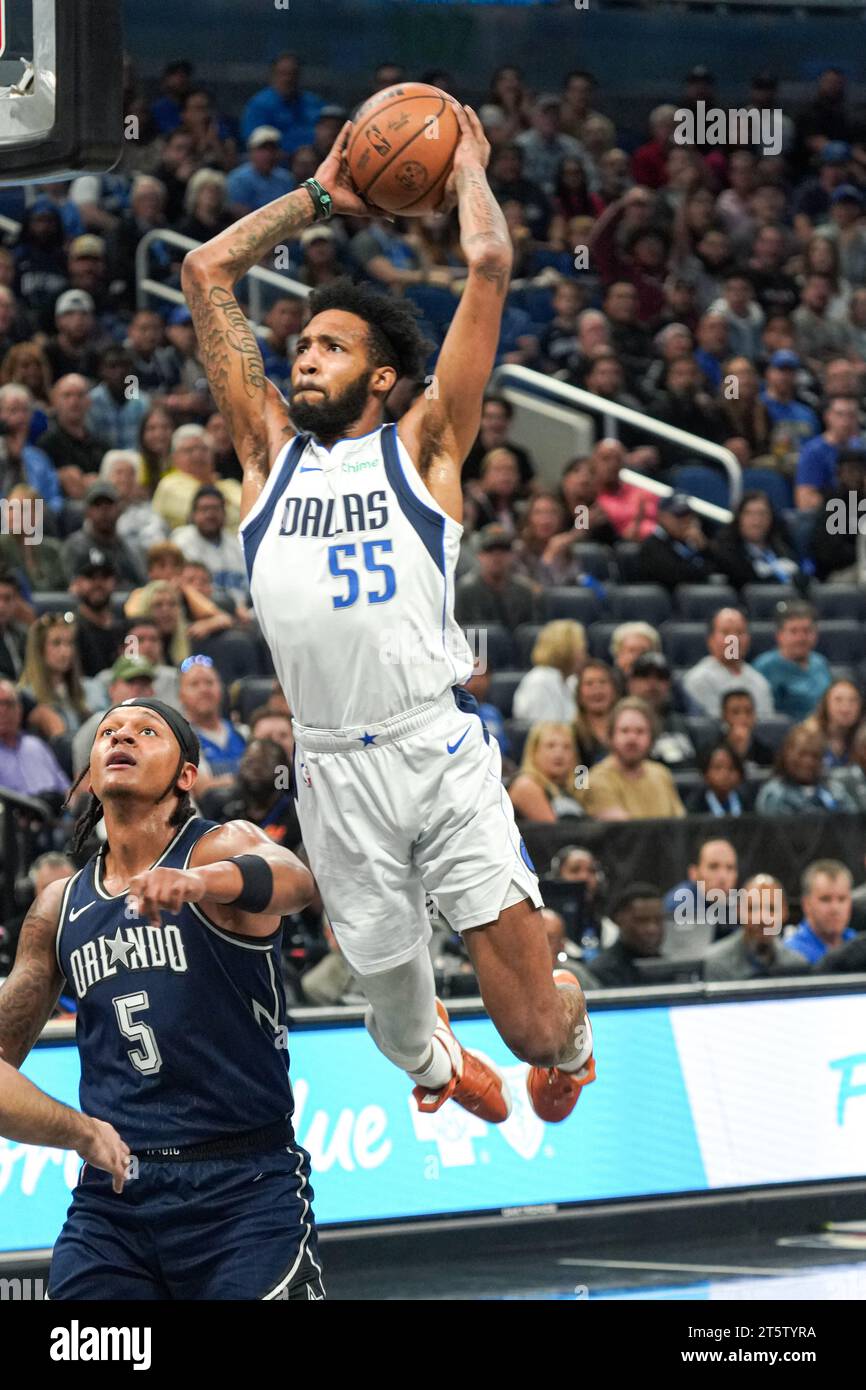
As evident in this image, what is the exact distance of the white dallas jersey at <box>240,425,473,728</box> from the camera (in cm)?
522

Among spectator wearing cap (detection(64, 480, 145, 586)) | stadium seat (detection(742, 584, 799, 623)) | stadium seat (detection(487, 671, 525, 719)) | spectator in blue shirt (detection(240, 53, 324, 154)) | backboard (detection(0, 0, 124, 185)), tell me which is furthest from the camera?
spectator in blue shirt (detection(240, 53, 324, 154))

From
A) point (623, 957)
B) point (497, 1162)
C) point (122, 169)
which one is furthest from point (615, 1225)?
point (122, 169)

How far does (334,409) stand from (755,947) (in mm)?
4869

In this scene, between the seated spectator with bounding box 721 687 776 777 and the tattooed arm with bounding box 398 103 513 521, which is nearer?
the tattooed arm with bounding box 398 103 513 521

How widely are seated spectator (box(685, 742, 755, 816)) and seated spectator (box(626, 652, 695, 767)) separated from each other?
21 centimetres

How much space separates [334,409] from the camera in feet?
17.5

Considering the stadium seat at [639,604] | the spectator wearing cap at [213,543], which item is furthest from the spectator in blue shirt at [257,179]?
the stadium seat at [639,604]

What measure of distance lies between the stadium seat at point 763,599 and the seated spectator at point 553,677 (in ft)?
6.20

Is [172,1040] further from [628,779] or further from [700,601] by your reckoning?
[700,601]

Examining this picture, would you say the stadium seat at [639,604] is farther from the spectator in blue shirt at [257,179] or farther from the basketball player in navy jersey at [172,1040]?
the basketball player in navy jersey at [172,1040]

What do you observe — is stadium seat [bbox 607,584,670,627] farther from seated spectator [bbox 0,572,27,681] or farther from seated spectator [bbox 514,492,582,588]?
seated spectator [bbox 0,572,27,681]

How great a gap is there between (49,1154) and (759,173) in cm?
1153

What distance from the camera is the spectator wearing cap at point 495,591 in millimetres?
11539

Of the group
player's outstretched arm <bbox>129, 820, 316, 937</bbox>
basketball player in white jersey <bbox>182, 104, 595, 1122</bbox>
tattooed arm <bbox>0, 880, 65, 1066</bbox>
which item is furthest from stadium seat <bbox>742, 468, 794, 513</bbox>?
tattooed arm <bbox>0, 880, 65, 1066</bbox>
